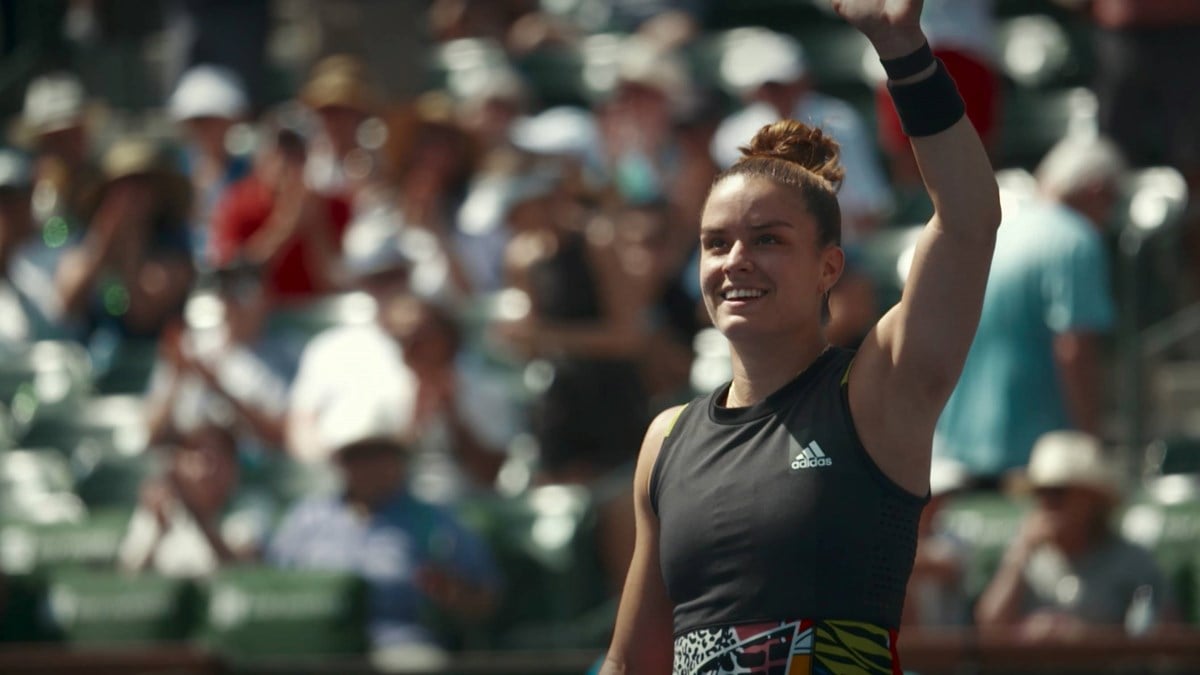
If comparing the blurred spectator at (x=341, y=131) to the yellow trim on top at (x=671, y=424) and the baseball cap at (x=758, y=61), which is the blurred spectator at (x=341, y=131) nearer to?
the baseball cap at (x=758, y=61)

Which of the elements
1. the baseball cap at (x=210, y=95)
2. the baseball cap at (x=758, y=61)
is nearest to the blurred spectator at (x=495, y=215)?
the baseball cap at (x=758, y=61)

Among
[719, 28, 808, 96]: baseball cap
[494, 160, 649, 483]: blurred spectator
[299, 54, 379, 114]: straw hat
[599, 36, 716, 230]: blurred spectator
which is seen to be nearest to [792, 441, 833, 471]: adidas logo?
[494, 160, 649, 483]: blurred spectator

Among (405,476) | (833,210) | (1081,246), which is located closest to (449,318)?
(405,476)

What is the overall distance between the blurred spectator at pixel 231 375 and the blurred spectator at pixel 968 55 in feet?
8.90

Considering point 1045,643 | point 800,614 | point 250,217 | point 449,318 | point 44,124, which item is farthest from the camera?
point 44,124

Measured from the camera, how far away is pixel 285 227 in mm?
9500

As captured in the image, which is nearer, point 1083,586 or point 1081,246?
point 1083,586

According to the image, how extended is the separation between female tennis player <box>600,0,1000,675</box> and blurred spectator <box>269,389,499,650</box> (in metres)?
3.88

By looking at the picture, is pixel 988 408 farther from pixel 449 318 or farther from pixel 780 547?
pixel 780 547

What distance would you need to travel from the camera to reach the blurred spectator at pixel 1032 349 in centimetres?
729

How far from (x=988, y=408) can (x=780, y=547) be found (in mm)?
4156

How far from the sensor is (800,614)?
3.25 m

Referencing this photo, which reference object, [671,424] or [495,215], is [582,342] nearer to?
[495,215]

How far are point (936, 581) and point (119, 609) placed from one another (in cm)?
293
